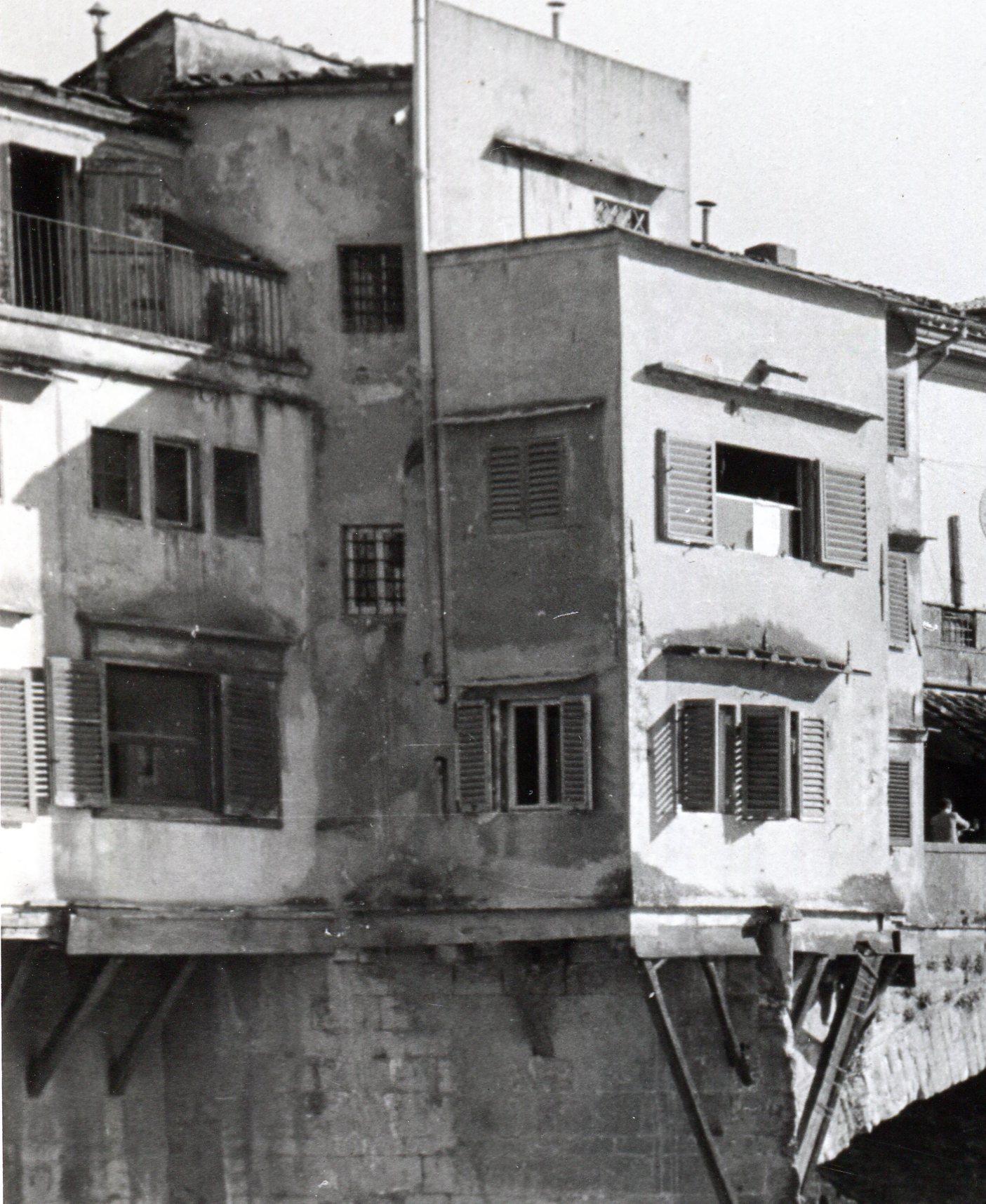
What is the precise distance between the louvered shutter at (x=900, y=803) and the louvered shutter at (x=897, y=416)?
372 centimetres

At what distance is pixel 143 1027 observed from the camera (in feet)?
96.8

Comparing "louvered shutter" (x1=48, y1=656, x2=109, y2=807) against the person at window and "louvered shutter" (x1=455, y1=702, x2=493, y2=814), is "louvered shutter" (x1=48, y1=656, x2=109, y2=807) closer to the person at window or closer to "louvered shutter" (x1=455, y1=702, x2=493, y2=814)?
"louvered shutter" (x1=455, y1=702, x2=493, y2=814)

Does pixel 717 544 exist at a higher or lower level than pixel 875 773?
higher

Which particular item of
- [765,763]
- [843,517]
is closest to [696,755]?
[765,763]

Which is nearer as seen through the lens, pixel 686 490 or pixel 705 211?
pixel 686 490

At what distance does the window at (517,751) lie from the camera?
2920 centimetres

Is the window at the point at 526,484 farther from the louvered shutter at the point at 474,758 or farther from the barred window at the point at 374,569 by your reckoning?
the louvered shutter at the point at 474,758

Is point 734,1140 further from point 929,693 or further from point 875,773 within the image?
point 929,693

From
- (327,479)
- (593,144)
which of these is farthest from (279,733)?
(593,144)

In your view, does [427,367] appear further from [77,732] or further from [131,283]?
[77,732]

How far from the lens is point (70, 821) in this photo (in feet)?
91.7

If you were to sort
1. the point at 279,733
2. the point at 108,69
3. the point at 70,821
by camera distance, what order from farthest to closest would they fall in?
the point at 108,69 → the point at 279,733 → the point at 70,821

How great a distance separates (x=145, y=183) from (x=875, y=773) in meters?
9.37

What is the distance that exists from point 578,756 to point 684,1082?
10.6 feet
